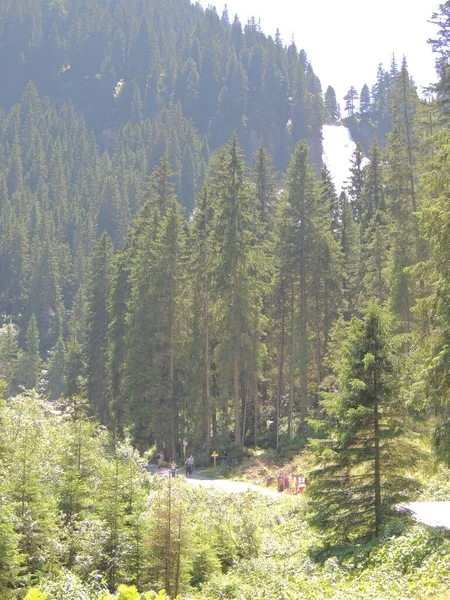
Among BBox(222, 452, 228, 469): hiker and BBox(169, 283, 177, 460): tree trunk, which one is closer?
BBox(222, 452, 228, 469): hiker

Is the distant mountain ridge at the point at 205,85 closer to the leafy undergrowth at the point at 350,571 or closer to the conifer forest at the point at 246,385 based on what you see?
the conifer forest at the point at 246,385

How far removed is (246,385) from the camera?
3703cm

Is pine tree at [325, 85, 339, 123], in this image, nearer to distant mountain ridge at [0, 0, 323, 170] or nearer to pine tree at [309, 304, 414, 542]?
distant mountain ridge at [0, 0, 323, 170]

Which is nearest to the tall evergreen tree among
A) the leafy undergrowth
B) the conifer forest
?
the conifer forest

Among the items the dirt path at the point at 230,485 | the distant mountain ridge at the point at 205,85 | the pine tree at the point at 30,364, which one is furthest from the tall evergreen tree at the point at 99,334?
the distant mountain ridge at the point at 205,85

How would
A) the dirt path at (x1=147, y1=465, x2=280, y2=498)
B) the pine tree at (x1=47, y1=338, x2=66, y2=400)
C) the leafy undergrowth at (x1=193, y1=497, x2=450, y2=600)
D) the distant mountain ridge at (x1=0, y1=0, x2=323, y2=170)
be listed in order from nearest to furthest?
1. the leafy undergrowth at (x1=193, y1=497, x2=450, y2=600)
2. the dirt path at (x1=147, y1=465, x2=280, y2=498)
3. the pine tree at (x1=47, y1=338, x2=66, y2=400)
4. the distant mountain ridge at (x1=0, y1=0, x2=323, y2=170)

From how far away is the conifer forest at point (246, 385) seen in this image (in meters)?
12.2

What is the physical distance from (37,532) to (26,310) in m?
93.6

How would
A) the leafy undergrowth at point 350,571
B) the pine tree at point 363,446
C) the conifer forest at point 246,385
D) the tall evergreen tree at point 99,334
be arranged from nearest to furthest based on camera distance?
the leafy undergrowth at point 350,571, the conifer forest at point 246,385, the pine tree at point 363,446, the tall evergreen tree at point 99,334

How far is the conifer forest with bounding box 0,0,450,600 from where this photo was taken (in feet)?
40.0

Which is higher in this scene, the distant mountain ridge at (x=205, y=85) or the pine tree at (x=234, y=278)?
the distant mountain ridge at (x=205, y=85)

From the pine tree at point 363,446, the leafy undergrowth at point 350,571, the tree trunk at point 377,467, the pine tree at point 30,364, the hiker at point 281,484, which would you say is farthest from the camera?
the pine tree at point 30,364

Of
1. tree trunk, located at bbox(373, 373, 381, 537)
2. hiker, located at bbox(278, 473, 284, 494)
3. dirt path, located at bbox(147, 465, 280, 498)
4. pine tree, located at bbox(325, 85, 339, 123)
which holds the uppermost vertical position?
pine tree, located at bbox(325, 85, 339, 123)

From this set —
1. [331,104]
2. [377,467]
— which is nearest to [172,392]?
[377,467]
